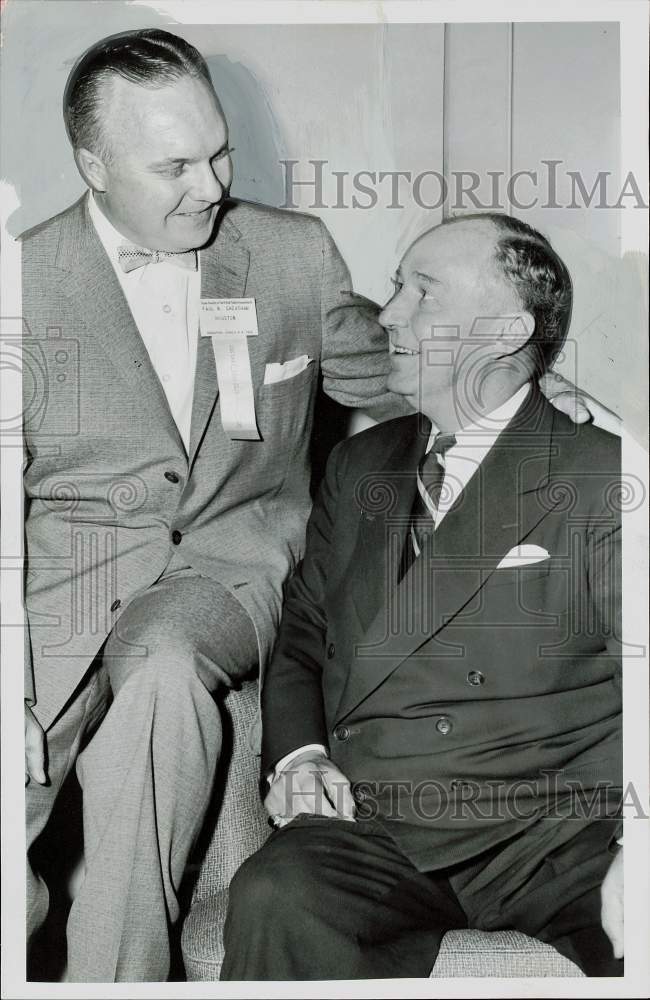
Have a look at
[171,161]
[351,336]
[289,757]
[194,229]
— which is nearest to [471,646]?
[289,757]

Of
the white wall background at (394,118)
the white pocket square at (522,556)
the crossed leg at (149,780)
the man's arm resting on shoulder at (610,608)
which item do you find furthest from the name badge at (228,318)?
the man's arm resting on shoulder at (610,608)

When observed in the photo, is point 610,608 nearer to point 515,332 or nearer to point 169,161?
point 515,332

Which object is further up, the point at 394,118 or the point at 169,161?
the point at 394,118

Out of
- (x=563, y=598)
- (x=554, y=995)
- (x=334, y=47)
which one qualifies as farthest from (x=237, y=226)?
(x=554, y=995)

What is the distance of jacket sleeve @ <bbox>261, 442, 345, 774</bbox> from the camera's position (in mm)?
2137

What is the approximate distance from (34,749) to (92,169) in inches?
46.6

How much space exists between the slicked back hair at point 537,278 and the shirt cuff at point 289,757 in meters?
0.88

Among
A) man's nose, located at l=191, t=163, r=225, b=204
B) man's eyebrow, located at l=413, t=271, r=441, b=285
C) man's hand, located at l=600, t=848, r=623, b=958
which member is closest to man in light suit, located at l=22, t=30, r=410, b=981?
man's nose, located at l=191, t=163, r=225, b=204

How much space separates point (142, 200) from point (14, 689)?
1.03 m

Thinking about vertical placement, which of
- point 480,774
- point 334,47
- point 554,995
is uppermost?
point 334,47

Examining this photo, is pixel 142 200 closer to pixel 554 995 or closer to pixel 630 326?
pixel 630 326

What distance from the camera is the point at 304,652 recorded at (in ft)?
7.13

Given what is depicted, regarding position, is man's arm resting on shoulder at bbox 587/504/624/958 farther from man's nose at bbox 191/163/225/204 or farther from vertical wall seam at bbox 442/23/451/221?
man's nose at bbox 191/163/225/204

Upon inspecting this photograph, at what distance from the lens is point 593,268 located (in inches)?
87.2
